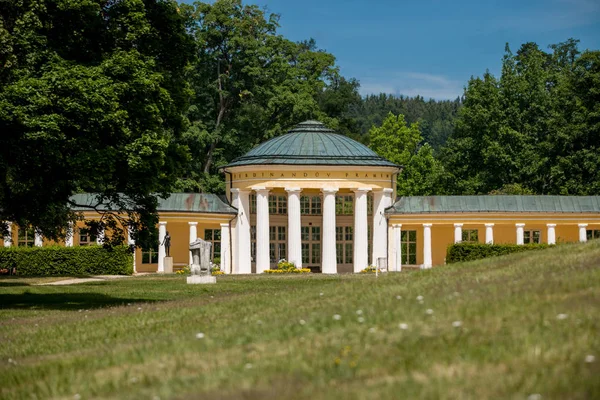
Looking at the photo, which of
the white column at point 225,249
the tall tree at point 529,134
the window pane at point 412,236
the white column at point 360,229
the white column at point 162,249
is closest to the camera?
the white column at point 162,249

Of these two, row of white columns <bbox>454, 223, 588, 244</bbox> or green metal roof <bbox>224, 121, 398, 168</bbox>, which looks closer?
green metal roof <bbox>224, 121, 398, 168</bbox>

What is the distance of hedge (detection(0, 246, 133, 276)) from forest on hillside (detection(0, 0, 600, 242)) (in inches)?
129

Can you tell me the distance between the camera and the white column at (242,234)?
6009 cm

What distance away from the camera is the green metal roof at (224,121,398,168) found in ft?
194

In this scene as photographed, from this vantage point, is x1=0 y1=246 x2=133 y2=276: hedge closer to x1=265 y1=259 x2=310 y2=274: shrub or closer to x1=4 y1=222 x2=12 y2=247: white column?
x1=4 y1=222 x2=12 y2=247: white column

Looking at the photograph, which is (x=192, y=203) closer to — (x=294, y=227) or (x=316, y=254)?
(x=294, y=227)

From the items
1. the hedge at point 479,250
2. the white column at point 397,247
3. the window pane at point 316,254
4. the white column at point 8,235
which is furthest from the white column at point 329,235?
the white column at point 8,235

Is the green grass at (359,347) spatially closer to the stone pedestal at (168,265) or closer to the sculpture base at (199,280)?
the sculpture base at (199,280)

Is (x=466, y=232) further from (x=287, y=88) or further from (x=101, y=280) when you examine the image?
(x=101, y=280)

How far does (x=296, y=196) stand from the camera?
5903 centimetres

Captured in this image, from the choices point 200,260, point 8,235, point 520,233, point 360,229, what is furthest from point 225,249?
point 8,235

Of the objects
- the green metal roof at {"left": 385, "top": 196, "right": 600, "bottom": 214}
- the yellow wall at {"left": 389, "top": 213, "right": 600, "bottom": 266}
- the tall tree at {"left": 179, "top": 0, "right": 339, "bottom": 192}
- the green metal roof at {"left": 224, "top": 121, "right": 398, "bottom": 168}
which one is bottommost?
the yellow wall at {"left": 389, "top": 213, "right": 600, "bottom": 266}

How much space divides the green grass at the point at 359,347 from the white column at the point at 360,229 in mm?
38248

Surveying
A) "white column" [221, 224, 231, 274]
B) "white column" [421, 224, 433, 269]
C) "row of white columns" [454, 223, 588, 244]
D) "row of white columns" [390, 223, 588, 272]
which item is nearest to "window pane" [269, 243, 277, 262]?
"white column" [221, 224, 231, 274]
